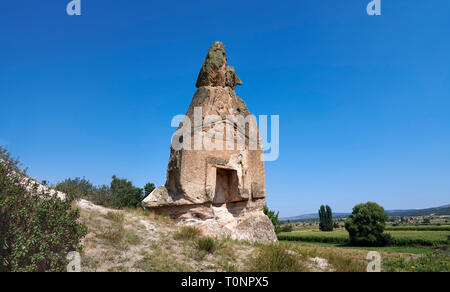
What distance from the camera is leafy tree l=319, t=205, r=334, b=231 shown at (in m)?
64.6

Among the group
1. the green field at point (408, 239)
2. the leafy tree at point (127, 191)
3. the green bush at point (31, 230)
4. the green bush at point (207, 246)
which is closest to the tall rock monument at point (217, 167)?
the green bush at point (207, 246)

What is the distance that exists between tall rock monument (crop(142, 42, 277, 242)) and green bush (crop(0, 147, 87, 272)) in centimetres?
454

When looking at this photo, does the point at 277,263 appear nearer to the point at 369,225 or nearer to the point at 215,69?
the point at 215,69

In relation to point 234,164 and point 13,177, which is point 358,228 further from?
point 13,177

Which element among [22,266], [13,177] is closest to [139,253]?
[22,266]

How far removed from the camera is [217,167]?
1134 cm

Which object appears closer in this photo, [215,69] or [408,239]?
[215,69]

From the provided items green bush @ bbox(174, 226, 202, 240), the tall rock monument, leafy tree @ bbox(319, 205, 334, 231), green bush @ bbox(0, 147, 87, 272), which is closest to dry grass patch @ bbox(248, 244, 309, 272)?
green bush @ bbox(174, 226, 202, 240)

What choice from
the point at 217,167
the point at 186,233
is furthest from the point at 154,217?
the point at 217,167

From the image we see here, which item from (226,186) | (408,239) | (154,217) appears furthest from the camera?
(408,239)

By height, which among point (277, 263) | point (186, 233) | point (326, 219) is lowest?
point (326, 219)

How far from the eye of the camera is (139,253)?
6555mm

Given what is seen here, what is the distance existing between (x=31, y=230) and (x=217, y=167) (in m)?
6.92

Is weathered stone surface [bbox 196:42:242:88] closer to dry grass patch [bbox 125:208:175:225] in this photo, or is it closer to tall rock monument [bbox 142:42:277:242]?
tall rock monument [bbox 142:42:277:242]
